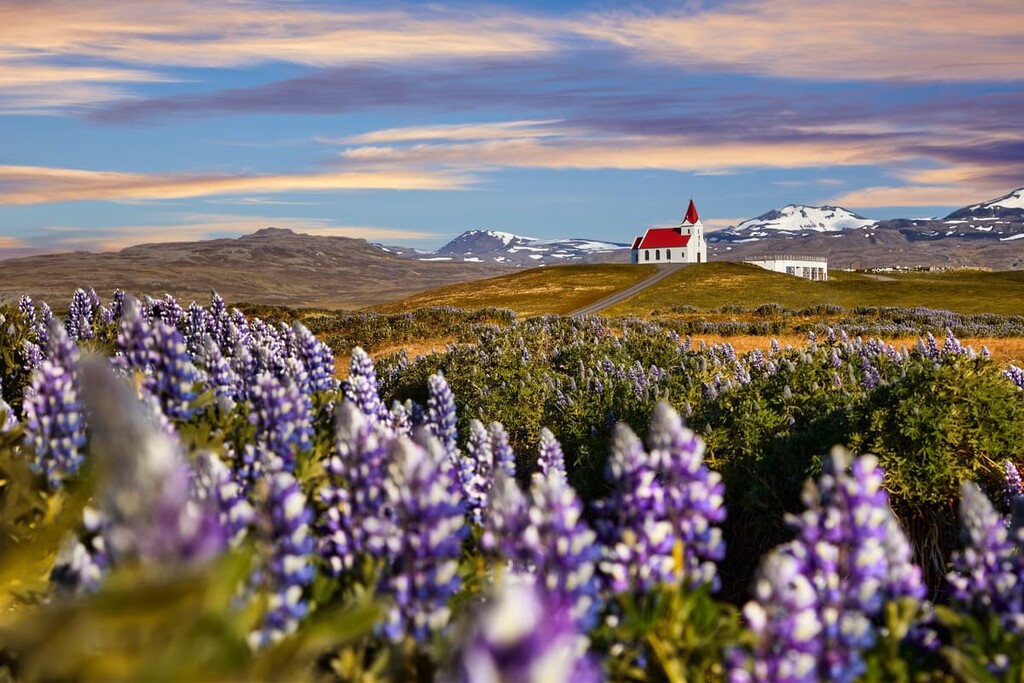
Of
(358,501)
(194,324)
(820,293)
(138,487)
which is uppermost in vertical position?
(138,487)

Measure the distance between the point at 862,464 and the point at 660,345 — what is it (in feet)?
47.6

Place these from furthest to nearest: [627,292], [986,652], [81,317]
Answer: [627,292], [81,317], [986,652]

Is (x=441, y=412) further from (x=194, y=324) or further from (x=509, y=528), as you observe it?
(x=194, y=324)

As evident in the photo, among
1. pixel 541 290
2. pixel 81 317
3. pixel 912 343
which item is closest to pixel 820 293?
pixel 541 290

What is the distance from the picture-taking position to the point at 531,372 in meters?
15.6

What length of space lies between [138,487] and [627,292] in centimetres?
8283

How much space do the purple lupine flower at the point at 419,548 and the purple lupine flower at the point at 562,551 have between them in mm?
318

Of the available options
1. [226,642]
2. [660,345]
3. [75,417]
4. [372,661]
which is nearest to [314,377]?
[75,417]

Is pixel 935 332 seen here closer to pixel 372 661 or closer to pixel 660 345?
pixel 660 345

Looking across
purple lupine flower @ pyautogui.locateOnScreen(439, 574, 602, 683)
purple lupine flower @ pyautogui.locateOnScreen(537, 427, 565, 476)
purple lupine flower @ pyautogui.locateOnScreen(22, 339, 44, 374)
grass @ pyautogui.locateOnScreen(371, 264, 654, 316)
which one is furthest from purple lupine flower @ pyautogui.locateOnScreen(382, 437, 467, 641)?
grass @ pyautogui.locateOnScreen(371, 264, 654, 316)

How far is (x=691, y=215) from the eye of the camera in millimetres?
156000

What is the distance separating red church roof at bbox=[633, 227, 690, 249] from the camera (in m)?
156

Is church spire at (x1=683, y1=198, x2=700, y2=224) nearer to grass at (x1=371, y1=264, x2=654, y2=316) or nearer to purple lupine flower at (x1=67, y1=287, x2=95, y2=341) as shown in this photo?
grass at (x1=371, y1=264, x2=654, y2=316)

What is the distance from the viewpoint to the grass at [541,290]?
252 feet
